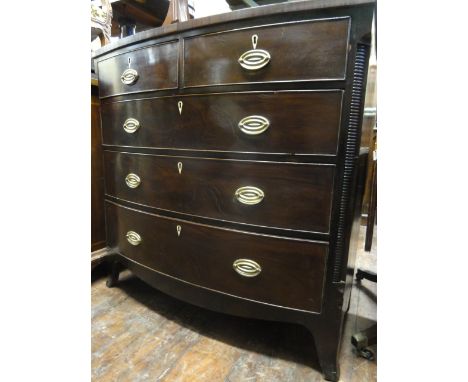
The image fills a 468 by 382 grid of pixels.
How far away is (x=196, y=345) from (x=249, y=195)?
56 cm

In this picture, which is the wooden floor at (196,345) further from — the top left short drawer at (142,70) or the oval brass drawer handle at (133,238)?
the top left short drawer at (142,70)

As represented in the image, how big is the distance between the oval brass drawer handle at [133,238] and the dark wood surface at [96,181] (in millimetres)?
318

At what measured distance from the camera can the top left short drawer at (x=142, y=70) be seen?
0.85 metres

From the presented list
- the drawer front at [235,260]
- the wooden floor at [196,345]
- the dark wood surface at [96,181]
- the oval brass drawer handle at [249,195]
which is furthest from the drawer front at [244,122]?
the wooden floor at [196,345]

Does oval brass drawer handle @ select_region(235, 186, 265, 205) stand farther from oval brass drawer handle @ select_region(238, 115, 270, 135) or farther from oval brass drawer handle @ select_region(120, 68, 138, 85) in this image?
oval brass drawer handle @ select_region(120, 68, 138, 85)

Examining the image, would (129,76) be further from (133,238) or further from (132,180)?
(133,238)

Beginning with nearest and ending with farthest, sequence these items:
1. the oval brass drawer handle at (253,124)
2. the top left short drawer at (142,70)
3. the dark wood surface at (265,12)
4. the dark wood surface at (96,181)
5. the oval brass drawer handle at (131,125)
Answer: the dark wood surface at (265,12) → the oval brass drawer handle at (253,124) → the top left short drawer at (142,70) → the oval brass drawer handle at (131,125) → the dark wood surface at (96,181)

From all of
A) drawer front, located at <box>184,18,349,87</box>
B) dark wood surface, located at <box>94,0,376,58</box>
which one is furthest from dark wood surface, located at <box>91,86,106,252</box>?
drawer front, located at <box>184,18,349,87</box>

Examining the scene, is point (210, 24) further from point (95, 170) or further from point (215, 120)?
point (95, 170)

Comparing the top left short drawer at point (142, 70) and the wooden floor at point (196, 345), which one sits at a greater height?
the top left short drawer at point (142, 70)
